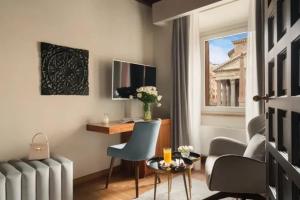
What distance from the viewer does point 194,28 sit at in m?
3.46

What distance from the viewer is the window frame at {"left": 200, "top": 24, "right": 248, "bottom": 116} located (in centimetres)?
351

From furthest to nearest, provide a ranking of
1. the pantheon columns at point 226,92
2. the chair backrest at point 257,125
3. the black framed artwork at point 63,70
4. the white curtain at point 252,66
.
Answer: the pantheon columns at point 226,92
the white curtain at point 252,66
the black framed artwork at point 63,70
the chair backrest at point 257,125

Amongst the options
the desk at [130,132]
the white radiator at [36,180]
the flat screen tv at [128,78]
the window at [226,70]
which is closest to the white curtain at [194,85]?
the desk at [130,132]

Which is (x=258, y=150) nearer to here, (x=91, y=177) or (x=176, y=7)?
(x=91, y=177)

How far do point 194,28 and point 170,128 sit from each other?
5.05ft

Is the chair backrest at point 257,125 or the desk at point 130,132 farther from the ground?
the chair backrest at point 257,125

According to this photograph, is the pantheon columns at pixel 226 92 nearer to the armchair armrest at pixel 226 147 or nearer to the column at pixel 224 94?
the column at pixel 224 94

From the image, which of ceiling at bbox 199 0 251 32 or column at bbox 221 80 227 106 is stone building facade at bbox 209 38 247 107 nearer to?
column at bbox 221 80 227 106

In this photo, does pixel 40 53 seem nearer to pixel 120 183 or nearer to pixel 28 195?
pixel 28 195

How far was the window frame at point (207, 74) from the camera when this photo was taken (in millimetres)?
3510

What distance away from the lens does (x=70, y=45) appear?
9.42ft

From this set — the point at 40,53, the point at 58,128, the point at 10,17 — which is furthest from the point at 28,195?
the point at 10,17

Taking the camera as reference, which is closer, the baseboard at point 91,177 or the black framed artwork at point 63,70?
the black framed artwork at point 63,70

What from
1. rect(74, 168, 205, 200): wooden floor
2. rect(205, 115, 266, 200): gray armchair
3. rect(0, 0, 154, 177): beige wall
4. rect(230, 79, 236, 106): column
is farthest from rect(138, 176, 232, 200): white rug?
rect(230, 79, 236, 106): column
